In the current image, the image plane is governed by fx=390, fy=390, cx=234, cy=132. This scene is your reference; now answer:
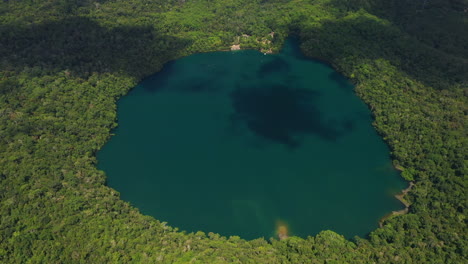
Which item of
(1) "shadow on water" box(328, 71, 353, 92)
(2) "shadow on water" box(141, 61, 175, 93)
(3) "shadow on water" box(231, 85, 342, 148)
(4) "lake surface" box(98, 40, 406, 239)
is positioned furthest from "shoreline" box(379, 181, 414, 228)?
(2) "shadow on water" box(141, 61, 175, 93)

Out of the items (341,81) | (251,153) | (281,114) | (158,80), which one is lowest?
(251,153)

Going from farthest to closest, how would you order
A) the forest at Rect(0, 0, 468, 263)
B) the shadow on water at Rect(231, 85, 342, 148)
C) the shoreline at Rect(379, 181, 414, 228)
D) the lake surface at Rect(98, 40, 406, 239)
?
the shadow on water at Rect(231, 85, 342, 148) < the lake surface at Rect(98, 40, 406, 239) < the shoreline at Rect(379, 181, 414, 228) < the forest at Rect(0, 0, 468, 263)

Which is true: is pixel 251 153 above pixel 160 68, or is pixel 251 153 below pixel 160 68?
below

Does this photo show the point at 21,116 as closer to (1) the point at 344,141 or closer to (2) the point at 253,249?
(2) the point at 253,249

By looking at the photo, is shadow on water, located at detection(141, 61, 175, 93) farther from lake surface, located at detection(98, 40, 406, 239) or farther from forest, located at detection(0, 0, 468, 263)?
forest, located at detection(0, 0, 468, 263)

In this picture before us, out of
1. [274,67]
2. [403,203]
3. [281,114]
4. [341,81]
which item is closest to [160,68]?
[274,67]

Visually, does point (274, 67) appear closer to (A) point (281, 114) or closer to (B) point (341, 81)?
(B) point (341, 81)
